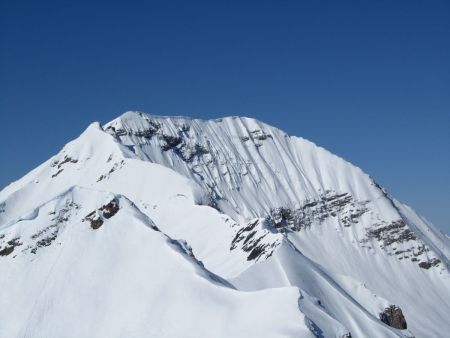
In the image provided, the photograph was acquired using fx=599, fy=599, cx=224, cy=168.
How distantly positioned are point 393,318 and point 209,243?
2645cm

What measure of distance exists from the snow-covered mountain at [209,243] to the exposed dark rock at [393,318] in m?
0.27

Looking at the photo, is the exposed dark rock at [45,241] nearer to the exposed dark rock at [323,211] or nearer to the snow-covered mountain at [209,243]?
the snow-covered mountain at [209,243]

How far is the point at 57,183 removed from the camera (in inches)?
5148

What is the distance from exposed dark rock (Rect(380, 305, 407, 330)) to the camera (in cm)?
7525

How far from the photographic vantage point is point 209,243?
84.6m

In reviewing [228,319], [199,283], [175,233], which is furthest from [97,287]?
[175,233]

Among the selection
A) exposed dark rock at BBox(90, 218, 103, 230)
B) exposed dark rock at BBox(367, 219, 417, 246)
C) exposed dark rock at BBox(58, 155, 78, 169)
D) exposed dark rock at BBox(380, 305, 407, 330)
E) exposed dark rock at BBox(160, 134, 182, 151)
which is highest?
exposed dark rock at BBox(160, 134, 182, 151)

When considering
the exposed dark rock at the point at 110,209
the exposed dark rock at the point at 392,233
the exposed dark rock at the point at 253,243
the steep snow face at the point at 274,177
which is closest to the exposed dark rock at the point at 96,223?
the exposed dark rock at the point at 110,209

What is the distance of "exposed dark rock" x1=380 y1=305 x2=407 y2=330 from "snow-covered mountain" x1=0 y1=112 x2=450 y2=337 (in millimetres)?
271

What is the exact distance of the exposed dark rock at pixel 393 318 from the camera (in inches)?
2963

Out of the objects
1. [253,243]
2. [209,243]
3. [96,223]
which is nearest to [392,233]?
[209,243]

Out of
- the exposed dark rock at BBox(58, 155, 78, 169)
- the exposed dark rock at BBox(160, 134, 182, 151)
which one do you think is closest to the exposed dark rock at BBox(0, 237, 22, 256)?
the exposed dark rock at BBox(58, 155, 78, 169)

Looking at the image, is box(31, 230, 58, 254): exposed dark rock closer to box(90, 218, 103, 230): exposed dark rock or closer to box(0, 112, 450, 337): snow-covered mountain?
box(0, 112, 450, 337): snow-covered mountain

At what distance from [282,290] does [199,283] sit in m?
6.95
